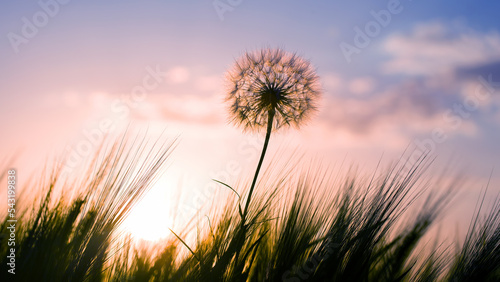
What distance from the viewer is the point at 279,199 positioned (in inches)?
74.9

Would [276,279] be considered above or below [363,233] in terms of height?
below

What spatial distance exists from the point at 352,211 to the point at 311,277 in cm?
33

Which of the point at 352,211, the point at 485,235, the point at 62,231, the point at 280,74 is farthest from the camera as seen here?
the point at 280,74

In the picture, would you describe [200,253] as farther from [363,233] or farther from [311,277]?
[363,233]

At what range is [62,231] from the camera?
1.36 meters

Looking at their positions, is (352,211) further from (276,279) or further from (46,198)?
(46,198)

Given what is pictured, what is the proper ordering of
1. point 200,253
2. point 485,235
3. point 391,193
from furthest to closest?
point 485,235, point 200,253, point 391,193

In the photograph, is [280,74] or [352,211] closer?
[352,211]

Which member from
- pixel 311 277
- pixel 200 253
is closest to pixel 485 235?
pixel 311 277

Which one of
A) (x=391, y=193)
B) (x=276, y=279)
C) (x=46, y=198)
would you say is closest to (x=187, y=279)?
(x=276, y=279)

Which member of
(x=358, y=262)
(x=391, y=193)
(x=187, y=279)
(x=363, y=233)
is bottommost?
(x=187, y=279)

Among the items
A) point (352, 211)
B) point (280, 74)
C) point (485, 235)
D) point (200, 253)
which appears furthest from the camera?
point (280, 74)

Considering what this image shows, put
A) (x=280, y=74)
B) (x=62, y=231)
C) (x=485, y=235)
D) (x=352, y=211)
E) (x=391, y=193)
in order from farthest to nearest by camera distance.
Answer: (x=280, y=74) < (x=485, y=235) < (x=352, y=211) < (x=391, y=193) < (x=62, y=231)

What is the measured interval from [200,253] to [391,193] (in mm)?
916
